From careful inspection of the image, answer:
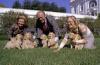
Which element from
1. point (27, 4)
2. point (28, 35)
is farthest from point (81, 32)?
point (27, 4)

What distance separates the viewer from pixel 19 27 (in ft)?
34.0

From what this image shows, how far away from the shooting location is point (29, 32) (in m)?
10.4

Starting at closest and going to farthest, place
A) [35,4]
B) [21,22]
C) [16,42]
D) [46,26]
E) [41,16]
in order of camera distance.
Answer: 1. [41,16]
2. [21,22]
3. [16,42]
4. [46,26]
5. [35,4]

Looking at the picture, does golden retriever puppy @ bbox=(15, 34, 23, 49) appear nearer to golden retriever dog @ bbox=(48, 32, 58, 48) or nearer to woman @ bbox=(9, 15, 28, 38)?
woman @ bbox=(9, 15, 28, 38)

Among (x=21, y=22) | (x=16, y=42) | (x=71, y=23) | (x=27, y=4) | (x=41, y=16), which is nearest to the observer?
(x=71, y=23)

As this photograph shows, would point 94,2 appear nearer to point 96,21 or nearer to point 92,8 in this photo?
point 92,8

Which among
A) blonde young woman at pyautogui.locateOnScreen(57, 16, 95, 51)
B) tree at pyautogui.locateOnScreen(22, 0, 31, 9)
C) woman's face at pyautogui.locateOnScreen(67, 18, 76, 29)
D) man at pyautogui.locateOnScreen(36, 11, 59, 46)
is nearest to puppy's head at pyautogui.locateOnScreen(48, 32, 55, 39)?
man at pyautogui.locateOnScreen(36, 11, 59, 46)

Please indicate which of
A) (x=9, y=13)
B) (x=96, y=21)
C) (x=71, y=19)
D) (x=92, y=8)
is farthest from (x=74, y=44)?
(x=92, y=8)

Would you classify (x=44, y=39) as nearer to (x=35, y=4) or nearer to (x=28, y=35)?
(x=28, y=35)

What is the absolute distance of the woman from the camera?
1011cm

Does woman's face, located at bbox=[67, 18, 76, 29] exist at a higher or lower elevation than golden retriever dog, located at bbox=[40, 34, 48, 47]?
higher

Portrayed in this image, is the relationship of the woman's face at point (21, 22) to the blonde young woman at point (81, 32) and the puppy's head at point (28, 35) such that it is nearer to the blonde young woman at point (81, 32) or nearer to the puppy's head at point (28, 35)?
the puppy's head at point (28, 35)

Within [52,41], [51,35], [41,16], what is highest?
[41,16]

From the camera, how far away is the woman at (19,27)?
33.2ft
